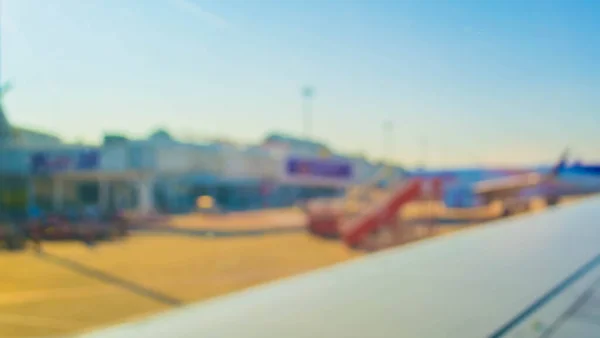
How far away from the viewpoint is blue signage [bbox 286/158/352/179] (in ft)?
79.3

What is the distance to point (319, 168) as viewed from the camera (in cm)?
2583

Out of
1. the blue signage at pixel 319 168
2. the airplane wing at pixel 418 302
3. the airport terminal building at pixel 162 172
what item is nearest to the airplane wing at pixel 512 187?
the airport terminal building at pixel 162 172

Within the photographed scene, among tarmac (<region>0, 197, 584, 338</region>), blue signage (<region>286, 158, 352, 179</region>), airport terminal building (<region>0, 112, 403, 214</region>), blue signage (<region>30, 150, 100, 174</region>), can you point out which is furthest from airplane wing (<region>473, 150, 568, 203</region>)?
blue signage (<region>30, 150, 100, 174</region>)

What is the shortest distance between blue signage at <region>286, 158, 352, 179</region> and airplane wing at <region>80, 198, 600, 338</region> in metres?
20.1

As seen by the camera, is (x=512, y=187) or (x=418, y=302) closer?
(x=418, y=302)

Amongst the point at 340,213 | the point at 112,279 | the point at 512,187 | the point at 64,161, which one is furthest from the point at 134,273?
the point at 512,187

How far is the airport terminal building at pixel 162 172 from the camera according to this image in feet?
40.5

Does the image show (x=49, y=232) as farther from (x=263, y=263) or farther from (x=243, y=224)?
(x=243, y=224)

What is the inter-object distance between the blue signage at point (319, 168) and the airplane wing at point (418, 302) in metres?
20.1

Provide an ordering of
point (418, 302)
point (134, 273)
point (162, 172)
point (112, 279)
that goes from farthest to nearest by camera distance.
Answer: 1. point (162, 172)
2. point (134, 273)
3. point (112, 279)
4. point (418, 302)

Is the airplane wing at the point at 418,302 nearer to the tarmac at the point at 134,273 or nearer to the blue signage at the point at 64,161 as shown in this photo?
the tarmac at the point at 134,273

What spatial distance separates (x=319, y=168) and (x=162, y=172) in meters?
9.78

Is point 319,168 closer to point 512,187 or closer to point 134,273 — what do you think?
point 512,187

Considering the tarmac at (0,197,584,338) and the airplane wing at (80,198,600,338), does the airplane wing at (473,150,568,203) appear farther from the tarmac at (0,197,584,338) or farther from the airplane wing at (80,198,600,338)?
the airplane wing at (80,198,600,338)
